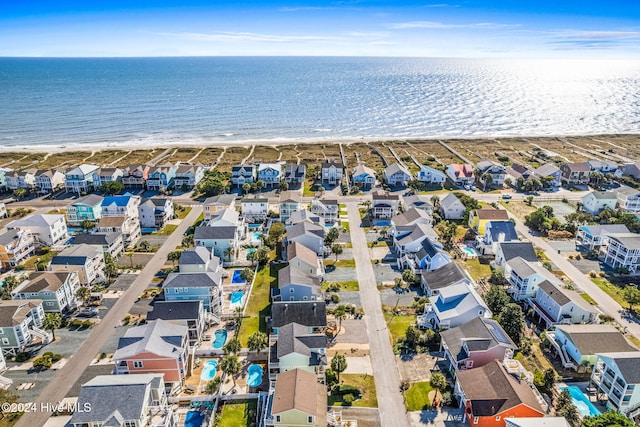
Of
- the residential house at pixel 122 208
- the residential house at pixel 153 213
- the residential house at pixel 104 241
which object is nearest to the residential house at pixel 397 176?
the residential house at pixel 153 213

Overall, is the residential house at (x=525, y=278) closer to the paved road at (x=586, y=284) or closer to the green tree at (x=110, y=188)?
the paved road at (x=586, y=284)

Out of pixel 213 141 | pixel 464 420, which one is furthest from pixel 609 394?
pixel 213 141

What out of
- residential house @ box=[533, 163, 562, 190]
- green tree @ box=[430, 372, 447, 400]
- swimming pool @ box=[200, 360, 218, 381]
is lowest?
swimming pool @ box=[200, 360, 218, 381]

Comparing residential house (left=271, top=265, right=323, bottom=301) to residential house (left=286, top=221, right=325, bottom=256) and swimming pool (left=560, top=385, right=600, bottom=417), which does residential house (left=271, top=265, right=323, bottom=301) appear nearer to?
residential house (left=286, top=221, right=325, bottom=256)

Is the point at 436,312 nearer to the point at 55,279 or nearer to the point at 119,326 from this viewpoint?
the point at 119,326

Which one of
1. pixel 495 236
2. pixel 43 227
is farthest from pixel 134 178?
pixel 495 236

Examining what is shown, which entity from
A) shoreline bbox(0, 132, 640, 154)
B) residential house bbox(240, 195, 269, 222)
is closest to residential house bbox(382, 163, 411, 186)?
residential house bbox(240, 195, 269, 222)

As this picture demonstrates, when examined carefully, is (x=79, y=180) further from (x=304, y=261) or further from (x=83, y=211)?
(x=304, y=261)
